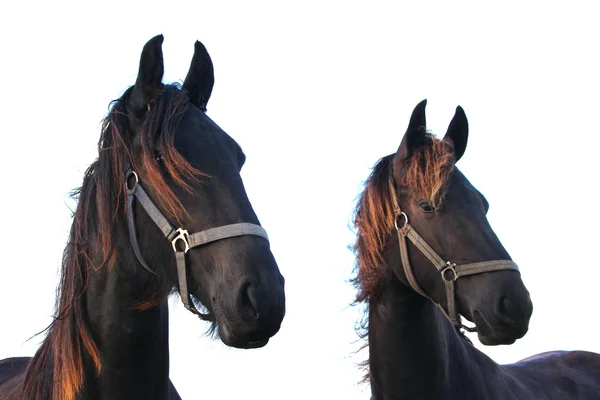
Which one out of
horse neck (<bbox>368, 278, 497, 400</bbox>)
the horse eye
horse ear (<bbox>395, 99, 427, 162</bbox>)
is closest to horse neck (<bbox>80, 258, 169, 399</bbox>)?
horse neck (<bbox>368, 278, 497, 400</bbox>)

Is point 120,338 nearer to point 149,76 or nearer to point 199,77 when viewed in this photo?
point 149,76

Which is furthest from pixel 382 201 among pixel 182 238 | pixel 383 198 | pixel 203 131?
pixel 182 238

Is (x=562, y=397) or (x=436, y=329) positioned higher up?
(x=436, y=329)

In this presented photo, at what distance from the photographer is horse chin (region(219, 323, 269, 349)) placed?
2.77 metres

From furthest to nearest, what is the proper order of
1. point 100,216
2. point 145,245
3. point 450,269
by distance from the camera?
1. point 450,269
2. point 100,216
3. point 145,245

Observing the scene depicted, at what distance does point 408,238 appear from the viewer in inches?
203

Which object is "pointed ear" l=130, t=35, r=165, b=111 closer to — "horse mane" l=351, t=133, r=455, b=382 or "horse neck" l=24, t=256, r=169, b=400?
"horse neck" l=24, t=256, r=169, b=400

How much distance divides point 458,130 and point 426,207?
86 centimetres

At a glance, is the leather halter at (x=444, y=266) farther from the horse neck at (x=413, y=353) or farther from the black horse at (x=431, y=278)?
the horse neck at (x=413, y=353)

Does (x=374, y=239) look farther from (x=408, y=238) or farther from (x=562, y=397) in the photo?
(x=562, y=397)

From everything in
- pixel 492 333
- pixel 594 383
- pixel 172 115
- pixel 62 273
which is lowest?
pixel 594 383

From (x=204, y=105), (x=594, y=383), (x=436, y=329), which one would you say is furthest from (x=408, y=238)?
(x=594, y=383)

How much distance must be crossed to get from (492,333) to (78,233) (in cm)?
266

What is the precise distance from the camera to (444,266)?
16.0 feet
